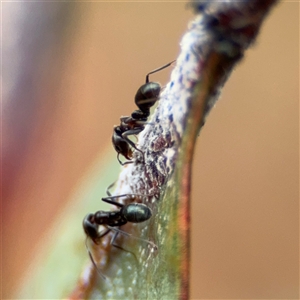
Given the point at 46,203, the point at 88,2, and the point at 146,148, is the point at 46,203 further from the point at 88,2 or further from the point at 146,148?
the point at 88,2

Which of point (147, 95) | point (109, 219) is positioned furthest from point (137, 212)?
point (147, 95)

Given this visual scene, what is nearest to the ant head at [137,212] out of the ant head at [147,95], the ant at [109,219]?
the ant at [109,219]

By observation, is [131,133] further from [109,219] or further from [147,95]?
[109,219]

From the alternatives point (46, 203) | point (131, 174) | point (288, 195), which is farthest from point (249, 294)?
point (46, 203)

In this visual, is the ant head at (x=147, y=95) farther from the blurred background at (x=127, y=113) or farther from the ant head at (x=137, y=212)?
the ant head at (x=137, y=212)

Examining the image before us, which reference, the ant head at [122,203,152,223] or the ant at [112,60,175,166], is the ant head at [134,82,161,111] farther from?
the ant head at [122,203,152,223]
